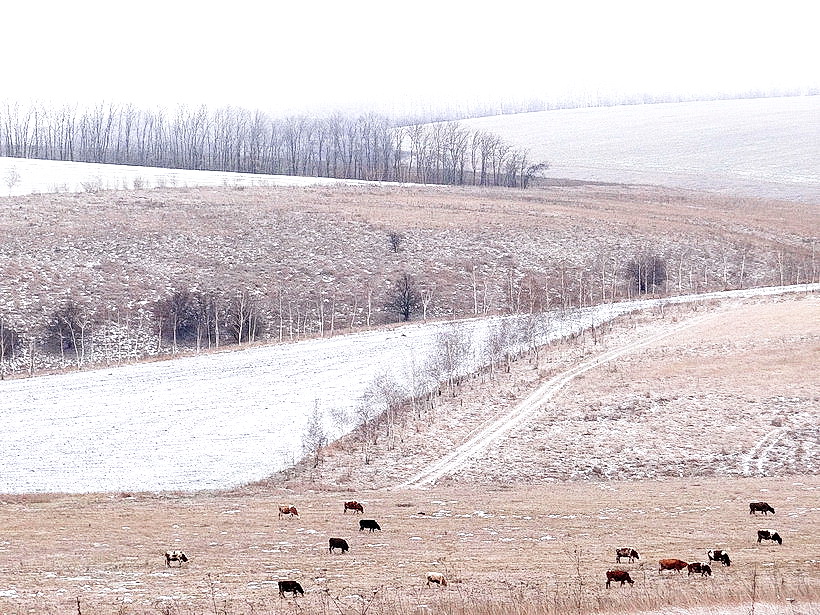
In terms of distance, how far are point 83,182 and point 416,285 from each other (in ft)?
200

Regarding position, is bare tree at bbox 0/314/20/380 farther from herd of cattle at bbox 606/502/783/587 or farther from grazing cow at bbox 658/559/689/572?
grazing cow at bbox 658/559/689/572

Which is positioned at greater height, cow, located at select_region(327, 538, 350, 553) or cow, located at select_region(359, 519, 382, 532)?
cow, located at select_region(327, 538, 350, 553)

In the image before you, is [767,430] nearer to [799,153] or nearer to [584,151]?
[799,153]

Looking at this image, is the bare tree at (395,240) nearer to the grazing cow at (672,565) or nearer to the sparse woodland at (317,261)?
the sparse woodland at (317,261)

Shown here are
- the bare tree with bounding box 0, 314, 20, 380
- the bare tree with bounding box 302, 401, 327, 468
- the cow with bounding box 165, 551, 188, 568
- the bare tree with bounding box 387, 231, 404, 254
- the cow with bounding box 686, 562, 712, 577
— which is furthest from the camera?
the bare tree with bounding box 387, 231, 404, 254

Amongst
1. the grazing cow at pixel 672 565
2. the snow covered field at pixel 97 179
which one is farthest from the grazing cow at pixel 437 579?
the snow covered field at pixel 97 179

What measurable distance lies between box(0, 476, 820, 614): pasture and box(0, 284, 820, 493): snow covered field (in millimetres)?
4147

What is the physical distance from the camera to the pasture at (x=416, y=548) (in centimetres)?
1675

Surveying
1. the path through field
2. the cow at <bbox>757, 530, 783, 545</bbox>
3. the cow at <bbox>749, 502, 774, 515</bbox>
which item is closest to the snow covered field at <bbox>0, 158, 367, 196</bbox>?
the path through field

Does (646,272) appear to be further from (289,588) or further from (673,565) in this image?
(289,588)

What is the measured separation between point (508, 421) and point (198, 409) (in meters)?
15.6

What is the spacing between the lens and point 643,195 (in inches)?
5098

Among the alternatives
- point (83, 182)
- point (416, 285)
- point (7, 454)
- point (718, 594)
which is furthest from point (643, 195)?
point (718, 594)

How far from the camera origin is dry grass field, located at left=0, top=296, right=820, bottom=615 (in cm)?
1717
